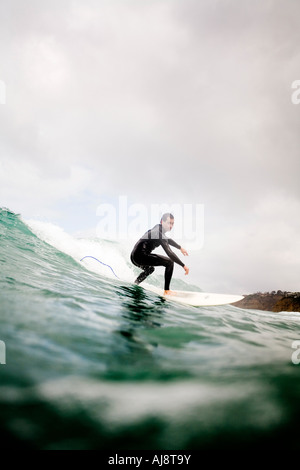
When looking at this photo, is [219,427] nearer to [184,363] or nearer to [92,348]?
[184,363]

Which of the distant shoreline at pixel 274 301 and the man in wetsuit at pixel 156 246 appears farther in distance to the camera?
the distant shoreline at pixel 274 301

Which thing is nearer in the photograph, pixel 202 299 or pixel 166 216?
pixel 202 299

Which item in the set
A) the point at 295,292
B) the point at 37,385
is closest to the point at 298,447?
the point at 37,385

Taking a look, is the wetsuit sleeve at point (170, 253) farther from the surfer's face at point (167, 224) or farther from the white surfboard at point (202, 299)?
the white surfboard at point (202, 299)

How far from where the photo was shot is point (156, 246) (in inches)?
268

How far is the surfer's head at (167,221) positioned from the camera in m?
6.80

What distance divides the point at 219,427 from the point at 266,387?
2.08 feet

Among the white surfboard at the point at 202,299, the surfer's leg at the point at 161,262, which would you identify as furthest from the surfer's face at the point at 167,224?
the white surfboard at the point at 202,299

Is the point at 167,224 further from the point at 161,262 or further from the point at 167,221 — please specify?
the point at 161,262

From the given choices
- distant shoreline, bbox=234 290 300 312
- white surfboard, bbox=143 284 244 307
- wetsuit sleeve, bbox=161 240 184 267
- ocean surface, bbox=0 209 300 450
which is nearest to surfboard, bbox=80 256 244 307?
white surfboard, bbox=143 284 244 307

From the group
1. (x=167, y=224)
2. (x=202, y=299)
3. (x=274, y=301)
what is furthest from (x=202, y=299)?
(x=274, y=301)

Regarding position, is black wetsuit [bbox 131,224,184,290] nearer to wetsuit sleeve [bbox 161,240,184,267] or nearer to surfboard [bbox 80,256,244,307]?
wetsuit sleeve [bbox 161,240,184,267]

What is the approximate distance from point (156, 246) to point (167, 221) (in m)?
0.81

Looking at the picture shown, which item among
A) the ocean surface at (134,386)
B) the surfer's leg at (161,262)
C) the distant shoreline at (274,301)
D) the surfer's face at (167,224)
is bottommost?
the distant shoreline at (274,301)
